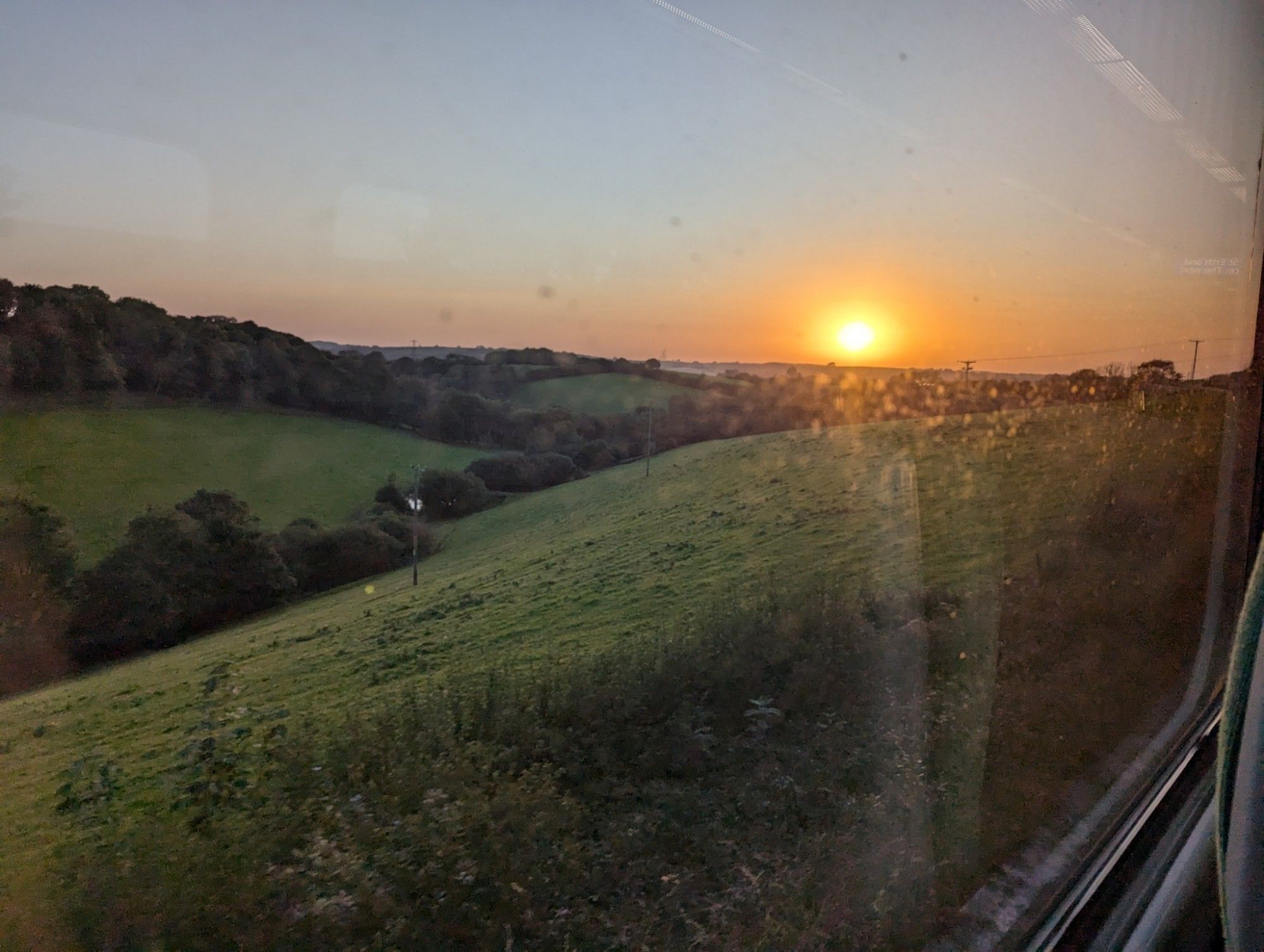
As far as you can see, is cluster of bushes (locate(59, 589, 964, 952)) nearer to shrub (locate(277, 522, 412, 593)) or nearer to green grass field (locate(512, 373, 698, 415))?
shrub (locate(277, 522, 412, 593))

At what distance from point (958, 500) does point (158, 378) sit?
6.21 meters

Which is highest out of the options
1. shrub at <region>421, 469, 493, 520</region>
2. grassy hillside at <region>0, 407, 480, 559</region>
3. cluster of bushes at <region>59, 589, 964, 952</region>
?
grassy hillside at <region>0, 407, 480, 559</region>

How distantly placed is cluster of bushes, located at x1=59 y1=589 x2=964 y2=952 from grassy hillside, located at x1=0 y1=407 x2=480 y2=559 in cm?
83

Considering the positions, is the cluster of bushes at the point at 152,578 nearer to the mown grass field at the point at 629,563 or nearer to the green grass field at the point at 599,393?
the mown grass field at the point at 629,563

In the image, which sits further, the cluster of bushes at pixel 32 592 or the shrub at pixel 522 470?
the shrub at pixel 522 470

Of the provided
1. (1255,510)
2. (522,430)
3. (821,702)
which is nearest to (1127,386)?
(1255,510)

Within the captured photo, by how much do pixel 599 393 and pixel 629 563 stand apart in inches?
64.8

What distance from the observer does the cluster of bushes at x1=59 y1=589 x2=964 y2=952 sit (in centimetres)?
256

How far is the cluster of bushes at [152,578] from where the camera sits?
2625 millimetres

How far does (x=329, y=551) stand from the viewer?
4.36 m

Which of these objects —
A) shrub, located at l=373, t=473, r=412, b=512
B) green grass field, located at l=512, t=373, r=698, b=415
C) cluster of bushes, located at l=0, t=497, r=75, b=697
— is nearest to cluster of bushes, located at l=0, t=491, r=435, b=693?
cluster of bushes, located at l=0, t=497, r=75, b=697

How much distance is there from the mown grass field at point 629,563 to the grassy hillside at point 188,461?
54 cm

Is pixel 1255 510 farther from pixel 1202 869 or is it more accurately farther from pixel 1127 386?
pixel 1127 386

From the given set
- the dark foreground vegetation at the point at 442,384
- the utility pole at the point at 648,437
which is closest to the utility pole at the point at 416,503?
the dark foreground vegetation at the point at 442,384
